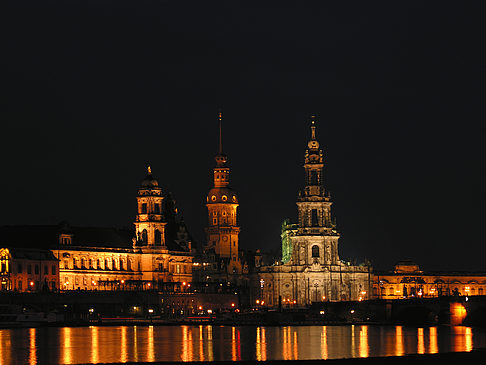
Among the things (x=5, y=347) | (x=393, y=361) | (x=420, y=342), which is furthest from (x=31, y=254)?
(x=393, y=361)

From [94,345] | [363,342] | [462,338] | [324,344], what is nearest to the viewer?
[94,345]

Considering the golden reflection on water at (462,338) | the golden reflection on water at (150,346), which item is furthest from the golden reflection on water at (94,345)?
the golden reflection on water at (462,338)

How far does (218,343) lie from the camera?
414ft

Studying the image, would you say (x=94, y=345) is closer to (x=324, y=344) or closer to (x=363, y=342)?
(x=324, y=344)

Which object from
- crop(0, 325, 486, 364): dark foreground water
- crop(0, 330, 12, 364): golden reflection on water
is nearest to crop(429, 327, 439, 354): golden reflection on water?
crop(0, 325, 486, 364): dark foreground water

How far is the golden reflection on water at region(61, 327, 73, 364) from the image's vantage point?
106m

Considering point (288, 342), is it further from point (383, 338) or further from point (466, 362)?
point (466, 362)

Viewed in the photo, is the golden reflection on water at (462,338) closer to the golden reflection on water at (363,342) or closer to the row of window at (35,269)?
the golden reflection on water at (363,342)

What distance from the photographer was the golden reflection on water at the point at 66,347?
106m

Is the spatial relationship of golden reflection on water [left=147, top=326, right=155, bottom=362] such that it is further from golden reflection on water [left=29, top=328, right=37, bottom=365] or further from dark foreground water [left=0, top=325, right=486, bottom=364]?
golden reflection on water [left=29, top=328, right=37, bottom=365]

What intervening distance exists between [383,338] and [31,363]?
42693 millimetres

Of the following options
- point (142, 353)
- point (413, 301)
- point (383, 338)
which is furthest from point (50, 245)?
point (142, 353)

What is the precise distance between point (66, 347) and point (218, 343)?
47.1 ft

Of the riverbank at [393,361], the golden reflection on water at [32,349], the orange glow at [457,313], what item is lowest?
the riverbank at [393,361]
